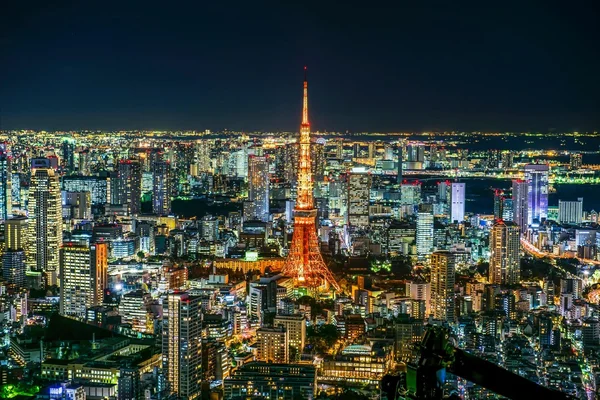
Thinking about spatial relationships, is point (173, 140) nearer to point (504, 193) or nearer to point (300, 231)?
point (504, 193)

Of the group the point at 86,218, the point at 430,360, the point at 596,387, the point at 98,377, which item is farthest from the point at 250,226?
the point at 430,360

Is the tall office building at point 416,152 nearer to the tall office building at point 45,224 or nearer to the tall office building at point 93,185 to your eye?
the tall office building at point 93,185

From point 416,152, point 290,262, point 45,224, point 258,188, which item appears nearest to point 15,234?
point 45,224

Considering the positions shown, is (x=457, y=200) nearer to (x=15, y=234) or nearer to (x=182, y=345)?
→ (x=15, y=234)

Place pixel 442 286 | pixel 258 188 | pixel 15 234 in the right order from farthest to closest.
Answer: pixel 258 188 → pixel 15 234 → pixel 442 286

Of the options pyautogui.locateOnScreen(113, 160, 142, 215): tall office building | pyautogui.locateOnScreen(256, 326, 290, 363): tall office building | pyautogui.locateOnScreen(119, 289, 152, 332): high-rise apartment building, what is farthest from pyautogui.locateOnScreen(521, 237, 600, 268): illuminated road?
pyautogui.locateOnScreen(113, 160, 142, 215): tall office building

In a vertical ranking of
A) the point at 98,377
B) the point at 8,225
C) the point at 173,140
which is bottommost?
the point at 98,377
